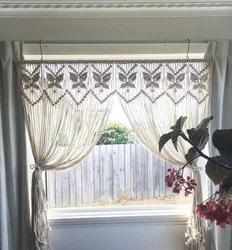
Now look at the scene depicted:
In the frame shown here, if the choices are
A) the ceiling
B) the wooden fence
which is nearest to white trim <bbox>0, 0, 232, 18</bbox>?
the ceiling

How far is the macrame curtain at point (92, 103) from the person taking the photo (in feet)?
7.47

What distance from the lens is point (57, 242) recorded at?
2430mm

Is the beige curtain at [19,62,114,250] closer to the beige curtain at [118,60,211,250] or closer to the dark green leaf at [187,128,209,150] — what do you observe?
the beige curtain at [118,60,211,250]

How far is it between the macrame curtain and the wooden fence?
7.5 inches

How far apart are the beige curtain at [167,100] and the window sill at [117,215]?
0.20 metres

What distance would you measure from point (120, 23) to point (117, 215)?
1644 mm

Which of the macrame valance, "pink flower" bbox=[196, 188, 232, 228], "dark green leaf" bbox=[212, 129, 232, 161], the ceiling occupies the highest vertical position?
the ceiling

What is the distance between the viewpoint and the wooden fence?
2492mm

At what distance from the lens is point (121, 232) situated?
2.44m

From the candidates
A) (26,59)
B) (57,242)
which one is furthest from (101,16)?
(57,242)

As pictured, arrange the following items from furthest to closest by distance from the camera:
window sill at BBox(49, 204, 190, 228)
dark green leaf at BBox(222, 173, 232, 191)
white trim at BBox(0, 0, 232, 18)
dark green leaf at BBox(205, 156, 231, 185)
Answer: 1. window sill at BBox(49, 204, 190, 228)
2. white trim at BBox(0, 0, 232, 18)
3. dark green leaf at BBox(205, 156, 231, 185)
4. dark green leaf at BBox(222, 173, 232, 191)

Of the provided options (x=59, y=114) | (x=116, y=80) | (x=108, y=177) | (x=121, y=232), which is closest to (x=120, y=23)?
(x=116, y=80)

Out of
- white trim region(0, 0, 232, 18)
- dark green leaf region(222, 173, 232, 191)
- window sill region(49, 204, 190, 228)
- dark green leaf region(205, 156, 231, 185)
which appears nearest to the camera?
dark green leaf region(222, 173, 232, 191)

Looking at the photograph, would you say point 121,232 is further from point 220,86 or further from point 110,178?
point 220,86
